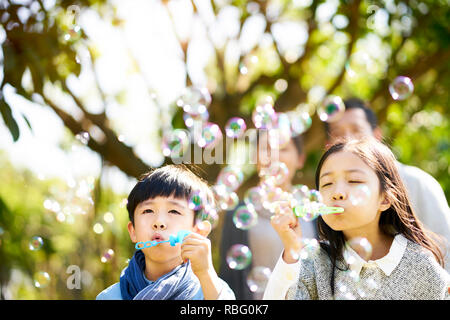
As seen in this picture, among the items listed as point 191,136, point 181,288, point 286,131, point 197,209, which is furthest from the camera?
point 191,136

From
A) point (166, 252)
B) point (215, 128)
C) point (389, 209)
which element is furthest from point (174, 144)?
point (389, 209)

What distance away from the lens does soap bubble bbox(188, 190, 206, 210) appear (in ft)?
6.93

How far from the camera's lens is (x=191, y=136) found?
3752 mm

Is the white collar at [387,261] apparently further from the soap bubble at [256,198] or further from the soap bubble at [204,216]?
the soap bubble at [256,198]

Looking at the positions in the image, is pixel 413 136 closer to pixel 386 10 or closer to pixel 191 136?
pixel 386 10

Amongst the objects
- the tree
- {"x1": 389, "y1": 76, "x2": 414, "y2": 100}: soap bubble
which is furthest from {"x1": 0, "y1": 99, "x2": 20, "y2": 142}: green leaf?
{"x1": 389, "y1": 76, "x2": 414, "y2": 100}: soap bubble

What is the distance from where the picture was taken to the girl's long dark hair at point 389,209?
2051mm

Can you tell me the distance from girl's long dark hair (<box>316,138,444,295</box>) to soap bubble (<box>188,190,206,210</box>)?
437 mm

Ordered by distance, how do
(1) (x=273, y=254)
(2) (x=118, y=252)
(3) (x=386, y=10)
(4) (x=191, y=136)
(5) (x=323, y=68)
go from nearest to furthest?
(1) (x=273, y=254), (4) (x=191, y=136), (3) (x=386, y=10), (5) (x=323, y=68), (2) (x=118, y=252)

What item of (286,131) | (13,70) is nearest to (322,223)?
(286,131)

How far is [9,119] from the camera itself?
2.48 meters

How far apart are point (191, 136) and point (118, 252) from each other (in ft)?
16.7

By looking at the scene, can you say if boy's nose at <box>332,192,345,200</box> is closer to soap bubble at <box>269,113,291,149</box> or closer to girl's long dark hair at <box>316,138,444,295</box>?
girl's long dark hair at <box>316,138,444,295</box>

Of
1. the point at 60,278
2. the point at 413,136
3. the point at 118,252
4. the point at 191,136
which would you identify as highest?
the point at 191,136
